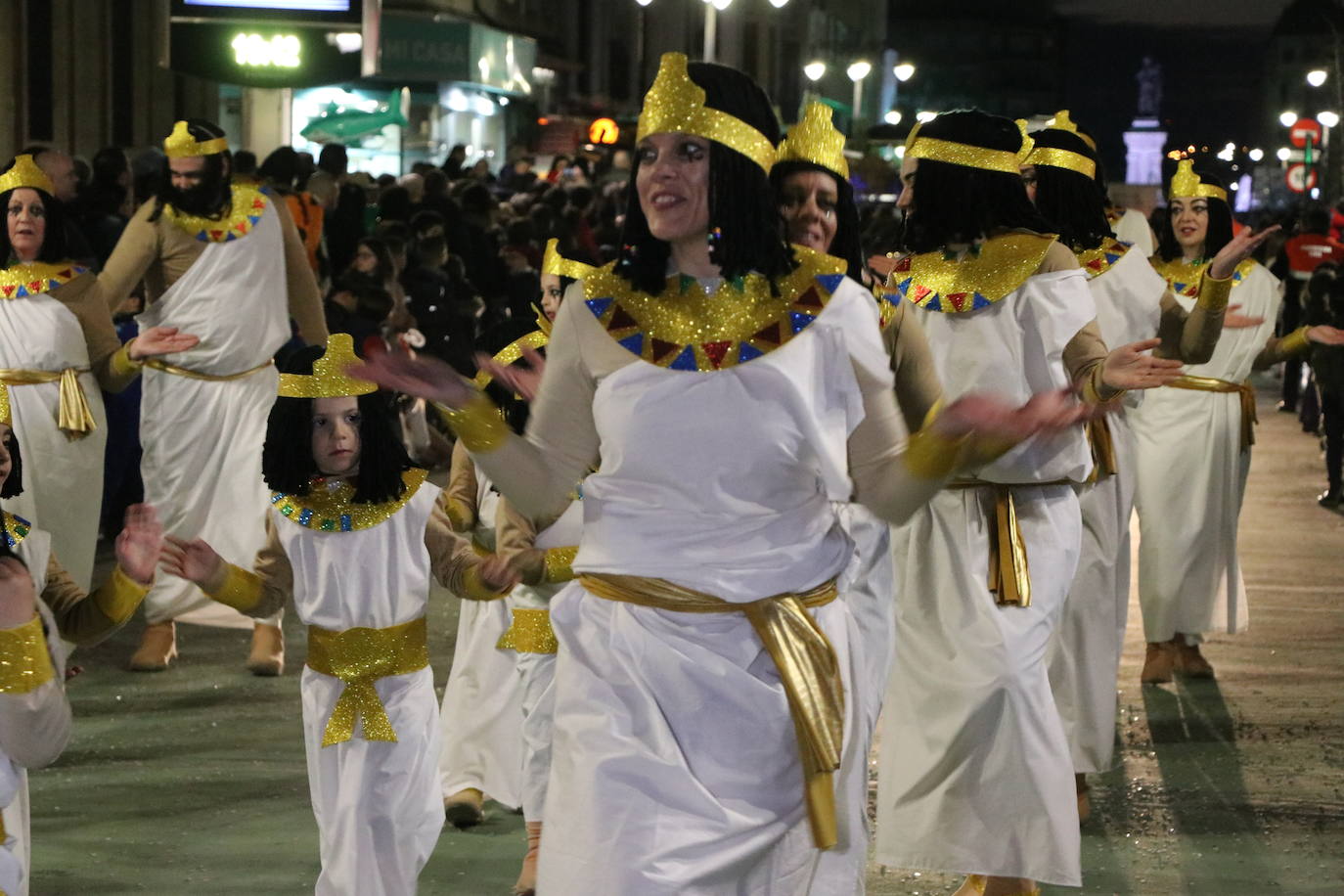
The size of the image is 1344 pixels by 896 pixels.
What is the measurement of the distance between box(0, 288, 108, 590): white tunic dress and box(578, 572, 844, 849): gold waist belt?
16.7ft

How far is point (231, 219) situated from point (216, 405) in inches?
33.3

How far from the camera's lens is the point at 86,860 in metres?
6.43

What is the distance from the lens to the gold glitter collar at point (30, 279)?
332 inches

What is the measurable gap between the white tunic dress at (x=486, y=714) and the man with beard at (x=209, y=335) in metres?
2.32

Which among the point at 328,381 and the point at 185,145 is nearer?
the point at 328,381

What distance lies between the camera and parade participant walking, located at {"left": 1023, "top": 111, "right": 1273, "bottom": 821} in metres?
6.94

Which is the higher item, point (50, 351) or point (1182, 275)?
point (1182, 275)

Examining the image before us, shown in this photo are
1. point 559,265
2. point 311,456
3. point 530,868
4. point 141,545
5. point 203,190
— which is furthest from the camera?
point 203,190

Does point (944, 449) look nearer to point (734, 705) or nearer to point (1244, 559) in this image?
point (734, 705)

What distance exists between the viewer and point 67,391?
859 cm

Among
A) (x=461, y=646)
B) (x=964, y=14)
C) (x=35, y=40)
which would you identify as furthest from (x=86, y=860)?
(x=964, y=14)

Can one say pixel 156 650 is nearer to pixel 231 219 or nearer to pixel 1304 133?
pixel 231 219

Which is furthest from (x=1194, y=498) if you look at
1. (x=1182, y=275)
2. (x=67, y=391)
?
(x=67, y=391)

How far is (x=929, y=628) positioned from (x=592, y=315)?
211 centimetres
